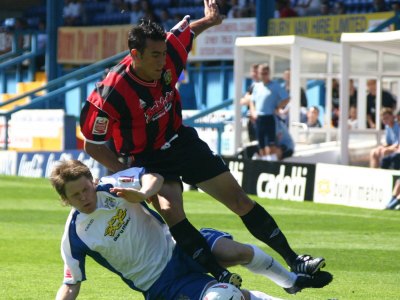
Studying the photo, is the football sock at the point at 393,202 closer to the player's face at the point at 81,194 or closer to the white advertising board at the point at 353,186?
the white advertising board at the point at 353,186

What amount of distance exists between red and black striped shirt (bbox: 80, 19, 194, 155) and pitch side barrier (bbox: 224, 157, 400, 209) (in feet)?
28.3

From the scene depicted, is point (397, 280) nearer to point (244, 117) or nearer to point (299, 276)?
point (299, 276)

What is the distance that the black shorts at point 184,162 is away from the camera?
26.2 ft

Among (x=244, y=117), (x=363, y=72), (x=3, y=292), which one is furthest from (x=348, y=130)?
(x=3, y=292)

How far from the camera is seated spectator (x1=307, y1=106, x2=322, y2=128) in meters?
20.8

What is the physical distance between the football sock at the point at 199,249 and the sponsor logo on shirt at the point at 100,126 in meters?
0.95

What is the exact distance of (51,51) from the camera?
33.0 metres

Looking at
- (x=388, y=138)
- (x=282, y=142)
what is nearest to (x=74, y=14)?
(x=282, y=142)

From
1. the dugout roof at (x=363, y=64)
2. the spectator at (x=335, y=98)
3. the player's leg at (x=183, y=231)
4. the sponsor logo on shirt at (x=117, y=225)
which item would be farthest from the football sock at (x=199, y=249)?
the spectator at (x=335, y=98)

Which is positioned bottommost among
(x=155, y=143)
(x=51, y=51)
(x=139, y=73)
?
(x=51, y=51)

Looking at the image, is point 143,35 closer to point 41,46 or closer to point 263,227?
point 263,227

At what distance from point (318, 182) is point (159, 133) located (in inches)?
402

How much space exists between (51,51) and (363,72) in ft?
51.3

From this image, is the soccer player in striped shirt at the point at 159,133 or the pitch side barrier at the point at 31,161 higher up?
the soccer player in striped shirt at the point at 159,133
